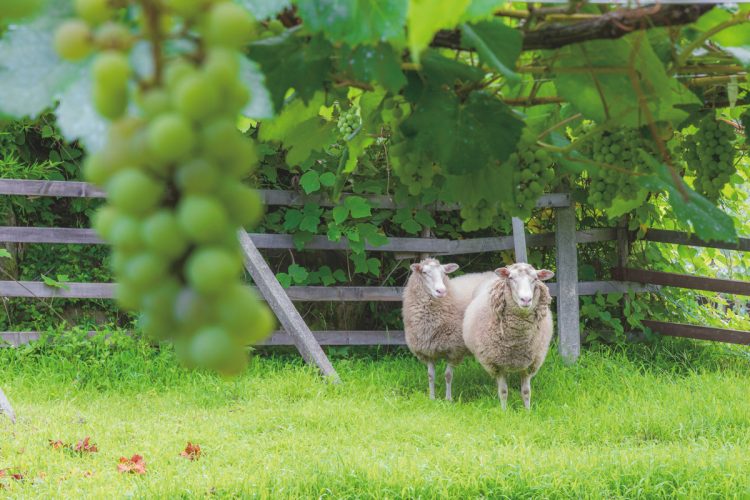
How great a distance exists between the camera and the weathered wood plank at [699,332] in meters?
5.70

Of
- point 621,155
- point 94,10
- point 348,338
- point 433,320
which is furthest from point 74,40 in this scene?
point 348,338

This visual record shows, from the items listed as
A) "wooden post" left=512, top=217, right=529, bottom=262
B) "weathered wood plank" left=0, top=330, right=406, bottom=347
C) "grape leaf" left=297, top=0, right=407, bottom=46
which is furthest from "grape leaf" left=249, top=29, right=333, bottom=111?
"wooden post" left=512, top=217, right=529, bottom=262

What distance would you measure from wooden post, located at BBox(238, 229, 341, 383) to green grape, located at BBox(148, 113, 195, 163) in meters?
4.73

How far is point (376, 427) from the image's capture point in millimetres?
4098

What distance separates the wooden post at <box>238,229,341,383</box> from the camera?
194 inches

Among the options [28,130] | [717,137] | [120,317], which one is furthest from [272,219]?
[717,137]

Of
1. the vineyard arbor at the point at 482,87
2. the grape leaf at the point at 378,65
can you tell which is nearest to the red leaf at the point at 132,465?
the vineyard arbor at the point at 482,87

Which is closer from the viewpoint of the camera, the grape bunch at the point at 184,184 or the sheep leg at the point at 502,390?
the grape bunch at the point at 184,184

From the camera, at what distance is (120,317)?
558 cm

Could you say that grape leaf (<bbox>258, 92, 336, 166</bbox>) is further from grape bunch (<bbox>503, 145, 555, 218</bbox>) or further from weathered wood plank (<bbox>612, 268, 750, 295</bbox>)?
weathered wood plank (<bbox>612, 268, 750, 295</bbox>)

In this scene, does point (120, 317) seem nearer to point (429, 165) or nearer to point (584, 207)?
point (584, 207)

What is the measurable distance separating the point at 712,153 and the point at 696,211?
37 cm

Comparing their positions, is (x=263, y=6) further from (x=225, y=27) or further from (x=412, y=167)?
(x=412, y=167)

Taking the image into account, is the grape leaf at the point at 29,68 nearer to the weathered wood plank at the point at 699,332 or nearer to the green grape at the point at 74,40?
the green grape at the point at 74,40
